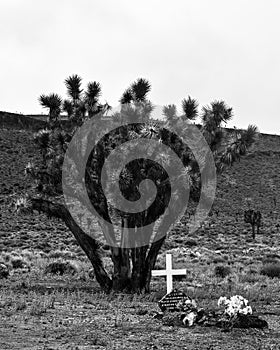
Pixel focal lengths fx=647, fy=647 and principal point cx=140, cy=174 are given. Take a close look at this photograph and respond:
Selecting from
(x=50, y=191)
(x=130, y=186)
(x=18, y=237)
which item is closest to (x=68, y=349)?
(x=130, y=186)

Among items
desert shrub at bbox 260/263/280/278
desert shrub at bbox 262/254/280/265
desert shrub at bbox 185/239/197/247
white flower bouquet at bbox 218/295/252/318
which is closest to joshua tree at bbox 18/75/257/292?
desert shrub at bbox 260/263/280/278

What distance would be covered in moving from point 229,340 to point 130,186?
8.83 metres

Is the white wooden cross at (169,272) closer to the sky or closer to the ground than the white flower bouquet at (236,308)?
closer to the sky

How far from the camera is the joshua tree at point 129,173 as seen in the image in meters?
18.3

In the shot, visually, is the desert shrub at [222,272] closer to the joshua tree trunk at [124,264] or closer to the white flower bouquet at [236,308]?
the joshua tree trunk at [124,264]

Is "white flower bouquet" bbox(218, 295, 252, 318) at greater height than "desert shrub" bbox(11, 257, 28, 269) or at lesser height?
lesser

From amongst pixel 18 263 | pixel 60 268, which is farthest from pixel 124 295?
pixel 18 263

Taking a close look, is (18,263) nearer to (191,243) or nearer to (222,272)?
(222,272)

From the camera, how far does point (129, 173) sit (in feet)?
59.8

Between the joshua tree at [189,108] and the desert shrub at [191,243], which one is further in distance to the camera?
the desert shrub at [191,243]

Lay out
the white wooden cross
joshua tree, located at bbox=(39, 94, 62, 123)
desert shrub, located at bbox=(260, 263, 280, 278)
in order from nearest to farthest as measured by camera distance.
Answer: the white wooden cross, joshua tree, located at bbox=(39, 94, 62, 123), desert shrub, located at bbox=(260, 263, 280, 278)

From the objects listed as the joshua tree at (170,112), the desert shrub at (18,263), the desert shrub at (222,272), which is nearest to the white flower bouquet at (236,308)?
the joshua tree at (170,112)

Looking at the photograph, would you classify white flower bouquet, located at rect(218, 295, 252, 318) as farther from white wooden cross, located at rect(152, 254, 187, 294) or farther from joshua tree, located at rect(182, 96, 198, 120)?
joshua tree, located at rect(182, 96, 198, 120)

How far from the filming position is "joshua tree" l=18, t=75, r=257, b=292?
1833 centimetres
